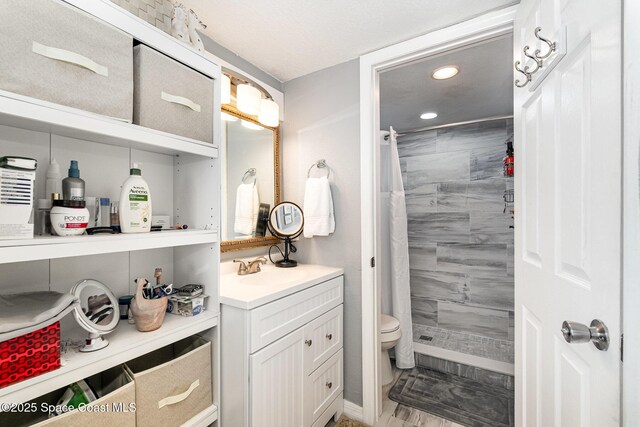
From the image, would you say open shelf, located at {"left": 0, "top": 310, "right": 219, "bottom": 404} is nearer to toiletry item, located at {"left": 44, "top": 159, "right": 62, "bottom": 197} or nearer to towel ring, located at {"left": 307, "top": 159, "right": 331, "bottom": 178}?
toiletry item, located at {"left": 44, "top": 159, "right": 62, "bottom": 197}

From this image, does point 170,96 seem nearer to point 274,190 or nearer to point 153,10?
point 153,10

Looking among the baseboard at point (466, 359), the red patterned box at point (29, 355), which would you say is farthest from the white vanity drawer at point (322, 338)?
the baseboard at point (466, 359)

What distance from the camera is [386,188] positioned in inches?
98.8

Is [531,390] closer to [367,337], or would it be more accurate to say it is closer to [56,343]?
[367,337]

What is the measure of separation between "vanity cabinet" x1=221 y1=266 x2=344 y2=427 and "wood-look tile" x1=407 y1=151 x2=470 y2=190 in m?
1.79

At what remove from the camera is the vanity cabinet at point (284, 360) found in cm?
115

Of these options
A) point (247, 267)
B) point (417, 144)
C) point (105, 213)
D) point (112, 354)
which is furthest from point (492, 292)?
point (105, 213)

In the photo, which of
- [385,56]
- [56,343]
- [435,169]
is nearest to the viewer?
[56,343]

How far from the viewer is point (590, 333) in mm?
625

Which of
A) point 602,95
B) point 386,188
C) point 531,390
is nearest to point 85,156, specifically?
point 602,95

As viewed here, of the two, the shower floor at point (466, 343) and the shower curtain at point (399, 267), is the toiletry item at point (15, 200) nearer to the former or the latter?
the shower curtain at point (399, 267)

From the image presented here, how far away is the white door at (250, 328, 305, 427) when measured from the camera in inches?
45.8

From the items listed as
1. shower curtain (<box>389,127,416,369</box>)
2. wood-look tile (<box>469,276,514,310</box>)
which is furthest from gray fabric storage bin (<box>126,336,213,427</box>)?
wood-look tile (<box>469,276,514,310</box>)

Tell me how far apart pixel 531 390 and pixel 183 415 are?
1306mm
